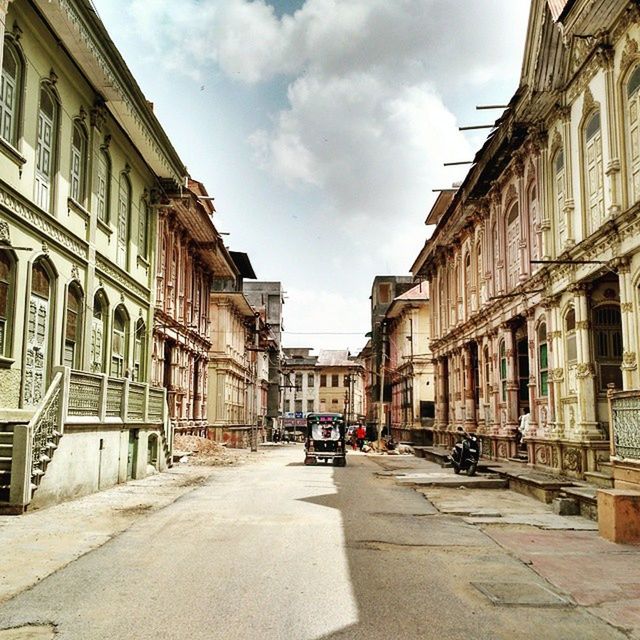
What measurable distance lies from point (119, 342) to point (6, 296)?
7758 mm

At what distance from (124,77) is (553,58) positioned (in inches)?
411

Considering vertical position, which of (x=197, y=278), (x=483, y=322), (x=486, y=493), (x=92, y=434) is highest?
(x=197, y=278)

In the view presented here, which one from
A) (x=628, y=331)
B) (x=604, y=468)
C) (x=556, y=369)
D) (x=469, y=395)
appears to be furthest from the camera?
(x=469, y=395)

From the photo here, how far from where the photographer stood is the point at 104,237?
19.3m

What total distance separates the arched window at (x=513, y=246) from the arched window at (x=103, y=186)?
12.4m

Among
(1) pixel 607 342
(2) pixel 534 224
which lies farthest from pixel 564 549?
(2) pixel 534 224

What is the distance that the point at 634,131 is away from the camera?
14328 millimetres

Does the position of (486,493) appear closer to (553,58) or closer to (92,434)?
(92,434)

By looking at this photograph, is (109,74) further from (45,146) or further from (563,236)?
(563,236)

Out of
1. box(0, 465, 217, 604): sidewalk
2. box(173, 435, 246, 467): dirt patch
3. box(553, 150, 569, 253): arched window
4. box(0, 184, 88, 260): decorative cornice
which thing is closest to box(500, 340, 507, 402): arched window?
box(553, 150, 569, 253): arched window

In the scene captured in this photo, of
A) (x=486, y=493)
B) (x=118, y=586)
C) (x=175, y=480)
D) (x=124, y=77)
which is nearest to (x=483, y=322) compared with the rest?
(x=486, y=493)

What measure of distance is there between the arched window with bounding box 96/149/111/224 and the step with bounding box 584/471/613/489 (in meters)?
13.3

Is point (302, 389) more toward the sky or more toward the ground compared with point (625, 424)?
more toward the sky

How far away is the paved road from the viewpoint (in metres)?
6.12
